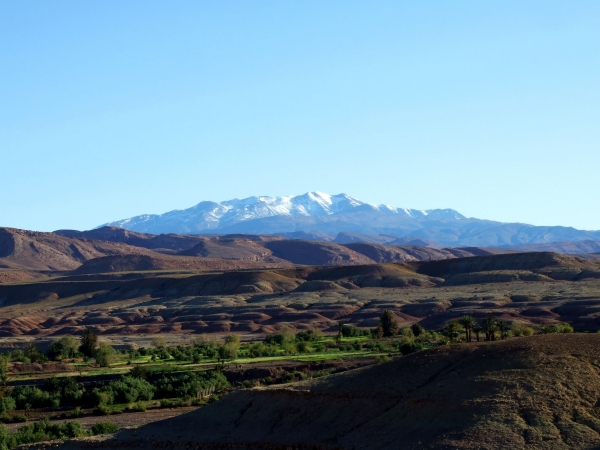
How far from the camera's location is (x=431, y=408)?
83.9 feet

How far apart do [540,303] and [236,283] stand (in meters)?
59.8

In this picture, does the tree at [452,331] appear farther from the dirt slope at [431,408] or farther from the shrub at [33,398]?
the dirt slope at [431,408]

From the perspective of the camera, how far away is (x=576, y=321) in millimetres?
75188

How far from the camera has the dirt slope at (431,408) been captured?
23.4 meters

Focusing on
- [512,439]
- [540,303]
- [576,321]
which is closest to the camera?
[512,439]

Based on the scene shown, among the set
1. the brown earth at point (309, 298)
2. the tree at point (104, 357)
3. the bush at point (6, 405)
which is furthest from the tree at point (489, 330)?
the tree at point (104, 357)

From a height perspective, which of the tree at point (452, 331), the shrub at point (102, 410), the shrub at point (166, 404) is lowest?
the shrub at point (102, 410)

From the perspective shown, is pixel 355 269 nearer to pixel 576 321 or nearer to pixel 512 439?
pixel 576 321

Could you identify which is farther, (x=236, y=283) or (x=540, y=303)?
(x=236, y=283)

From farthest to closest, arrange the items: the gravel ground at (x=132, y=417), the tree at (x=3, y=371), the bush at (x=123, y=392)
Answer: the tree at (x=3, y=371) < the bush at (x=123, y=392) < the gravel ground at (x=132, y=417)

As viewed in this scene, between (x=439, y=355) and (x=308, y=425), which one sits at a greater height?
(x=439, y=355)

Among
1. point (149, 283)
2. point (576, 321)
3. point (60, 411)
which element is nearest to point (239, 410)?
point (60, 411)

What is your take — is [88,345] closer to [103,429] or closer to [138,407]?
[138,407]

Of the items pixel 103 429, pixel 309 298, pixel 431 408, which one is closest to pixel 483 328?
pixel 103 429
